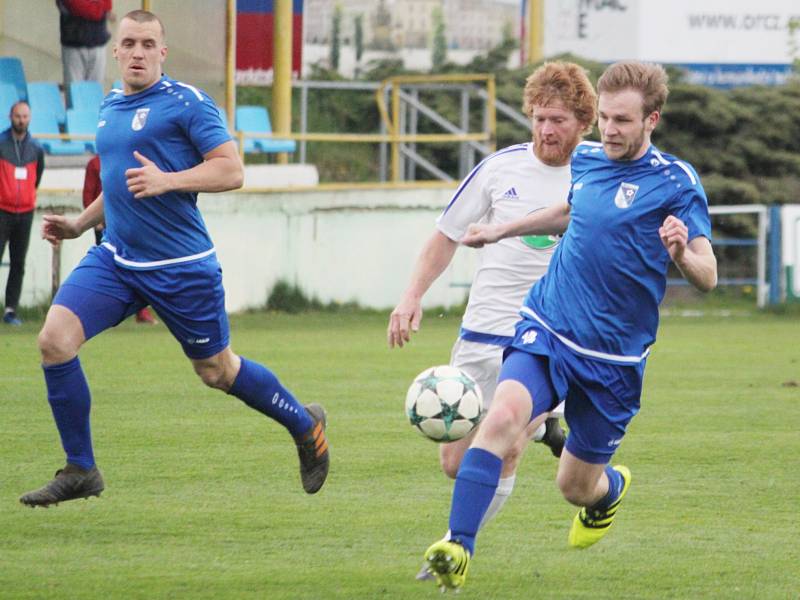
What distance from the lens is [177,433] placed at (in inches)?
397

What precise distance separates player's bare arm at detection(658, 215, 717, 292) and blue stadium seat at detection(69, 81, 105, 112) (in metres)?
15.4

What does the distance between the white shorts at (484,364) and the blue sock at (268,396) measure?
119 cm

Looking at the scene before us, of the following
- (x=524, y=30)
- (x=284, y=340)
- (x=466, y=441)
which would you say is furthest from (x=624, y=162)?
(x=524, y=30)

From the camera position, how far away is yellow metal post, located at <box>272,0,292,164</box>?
22.4 m

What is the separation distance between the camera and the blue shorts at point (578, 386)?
598 cm

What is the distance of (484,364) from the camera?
6.93 metres

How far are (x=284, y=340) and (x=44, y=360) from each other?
950 centimetres

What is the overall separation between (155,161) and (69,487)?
4.86 feet

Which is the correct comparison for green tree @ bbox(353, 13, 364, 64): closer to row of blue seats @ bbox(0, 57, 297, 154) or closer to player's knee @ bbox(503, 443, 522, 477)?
row of blue seats @ bbox(0, 57, 297, 154)

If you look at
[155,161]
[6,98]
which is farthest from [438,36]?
[155,161]

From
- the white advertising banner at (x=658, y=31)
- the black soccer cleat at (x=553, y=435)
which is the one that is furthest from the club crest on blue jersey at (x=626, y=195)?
the white advertising banner at (x=658, y=31)

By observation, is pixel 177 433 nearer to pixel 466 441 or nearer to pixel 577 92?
pixel 466 441

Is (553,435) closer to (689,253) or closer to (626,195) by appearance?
(626,195)

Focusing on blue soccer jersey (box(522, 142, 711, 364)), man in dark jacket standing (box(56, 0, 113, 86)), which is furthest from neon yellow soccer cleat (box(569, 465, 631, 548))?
man in dark jacket standing (box(56, 0, 113, 86))
